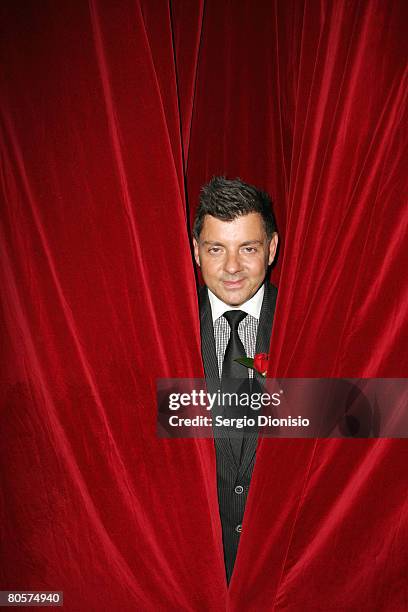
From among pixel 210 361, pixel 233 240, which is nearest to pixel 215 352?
pixel 210 361

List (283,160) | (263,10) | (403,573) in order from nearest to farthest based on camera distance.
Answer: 1. (403,573)
2. (263,10)
3. (283,160)

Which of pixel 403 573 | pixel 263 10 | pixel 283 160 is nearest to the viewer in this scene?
pixel 403 573

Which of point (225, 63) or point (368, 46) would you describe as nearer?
point (368, 46)

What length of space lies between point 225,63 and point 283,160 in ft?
0.88

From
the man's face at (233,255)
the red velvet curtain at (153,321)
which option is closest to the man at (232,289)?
the man's face at (233,255)

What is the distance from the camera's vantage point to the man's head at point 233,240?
1.25m

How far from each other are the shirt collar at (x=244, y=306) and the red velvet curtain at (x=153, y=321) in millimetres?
381

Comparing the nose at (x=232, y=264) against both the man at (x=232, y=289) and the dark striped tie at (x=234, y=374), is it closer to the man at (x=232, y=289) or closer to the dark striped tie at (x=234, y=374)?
the man at (x=232, y=289)

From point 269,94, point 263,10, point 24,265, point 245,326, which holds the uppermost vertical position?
point 263,10

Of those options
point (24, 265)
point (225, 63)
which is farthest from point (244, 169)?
point (24, 265)

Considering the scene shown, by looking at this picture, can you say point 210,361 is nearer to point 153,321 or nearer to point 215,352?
point 215,352

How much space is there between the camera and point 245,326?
1323 mm

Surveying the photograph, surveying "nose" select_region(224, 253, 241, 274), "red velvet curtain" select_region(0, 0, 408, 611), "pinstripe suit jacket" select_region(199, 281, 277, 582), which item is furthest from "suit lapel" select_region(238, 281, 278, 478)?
"red velvet curtain" select_region(0, 0, 408, 611)

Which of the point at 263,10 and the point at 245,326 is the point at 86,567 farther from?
the point at 263,10
